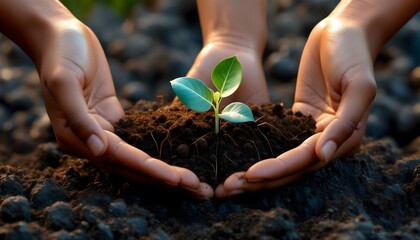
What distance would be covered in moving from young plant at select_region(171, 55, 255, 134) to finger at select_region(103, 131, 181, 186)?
17 cm

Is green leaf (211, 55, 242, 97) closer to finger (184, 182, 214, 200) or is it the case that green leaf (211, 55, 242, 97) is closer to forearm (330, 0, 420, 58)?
finger (184, 182, 214, 200)

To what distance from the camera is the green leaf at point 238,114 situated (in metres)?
1.48

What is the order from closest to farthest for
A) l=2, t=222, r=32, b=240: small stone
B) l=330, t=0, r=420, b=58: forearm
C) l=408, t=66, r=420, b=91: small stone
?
1. l=2, t=222, r=32, b=240: small stone
2. l=330, t=0, r=420, b=58: forearm
3. l=408, t=66, r=420, b=91: small stone

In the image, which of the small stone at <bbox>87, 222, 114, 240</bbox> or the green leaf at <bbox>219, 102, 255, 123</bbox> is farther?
the green leaf at <bbox>219, 102, 255, 123</bbox>

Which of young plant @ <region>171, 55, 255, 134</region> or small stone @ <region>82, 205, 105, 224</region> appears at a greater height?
young plant @ <region>171, 55, 255, 134</region>

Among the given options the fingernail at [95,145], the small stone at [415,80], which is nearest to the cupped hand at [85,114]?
the fingernail at [95,145]

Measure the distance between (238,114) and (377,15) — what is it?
0.63 meters

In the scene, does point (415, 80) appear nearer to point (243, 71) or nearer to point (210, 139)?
point (243, 71)

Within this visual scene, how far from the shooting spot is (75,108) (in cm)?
146

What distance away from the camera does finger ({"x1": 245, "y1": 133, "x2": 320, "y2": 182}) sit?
146 centimetres

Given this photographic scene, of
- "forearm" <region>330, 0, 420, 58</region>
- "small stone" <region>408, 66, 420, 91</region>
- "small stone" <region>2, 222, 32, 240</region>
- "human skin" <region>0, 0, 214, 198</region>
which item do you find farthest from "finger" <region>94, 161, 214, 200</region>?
"small stone" <region>408, 66, 420, 91</region>

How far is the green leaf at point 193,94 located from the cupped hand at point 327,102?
19 centimetres

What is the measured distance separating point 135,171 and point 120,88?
56.2 inches

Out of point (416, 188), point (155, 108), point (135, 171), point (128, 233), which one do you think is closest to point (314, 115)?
point (416, 188)
